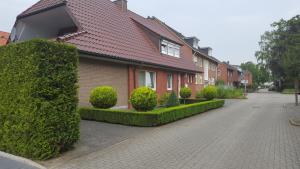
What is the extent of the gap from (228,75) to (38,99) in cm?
6556

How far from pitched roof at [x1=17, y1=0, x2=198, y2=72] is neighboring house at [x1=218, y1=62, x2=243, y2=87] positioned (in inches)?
1523

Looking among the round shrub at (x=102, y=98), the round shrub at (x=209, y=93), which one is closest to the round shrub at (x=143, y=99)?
the round shrub at (x=102, y=98)

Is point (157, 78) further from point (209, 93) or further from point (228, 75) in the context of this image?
point (228, 75)

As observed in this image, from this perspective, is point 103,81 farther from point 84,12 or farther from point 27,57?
point 27,57

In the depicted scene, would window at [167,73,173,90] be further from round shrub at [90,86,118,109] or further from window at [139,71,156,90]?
round shrub at [90,86,118,109]

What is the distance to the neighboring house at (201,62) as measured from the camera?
37594mm

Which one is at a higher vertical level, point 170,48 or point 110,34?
point 170,48

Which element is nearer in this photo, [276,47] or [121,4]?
[121,4]

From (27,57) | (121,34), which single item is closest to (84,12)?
(121,34)

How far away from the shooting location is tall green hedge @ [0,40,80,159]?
6391 millimetres

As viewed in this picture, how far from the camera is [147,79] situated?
19.4 meters

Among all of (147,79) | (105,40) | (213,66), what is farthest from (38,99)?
(213,66)

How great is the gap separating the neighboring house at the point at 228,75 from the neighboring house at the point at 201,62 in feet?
27.8

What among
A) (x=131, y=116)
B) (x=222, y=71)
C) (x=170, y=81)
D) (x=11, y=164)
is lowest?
(x=11, y=164)
